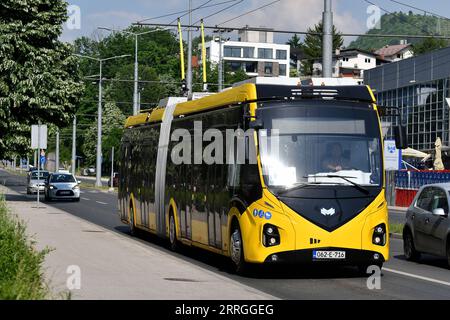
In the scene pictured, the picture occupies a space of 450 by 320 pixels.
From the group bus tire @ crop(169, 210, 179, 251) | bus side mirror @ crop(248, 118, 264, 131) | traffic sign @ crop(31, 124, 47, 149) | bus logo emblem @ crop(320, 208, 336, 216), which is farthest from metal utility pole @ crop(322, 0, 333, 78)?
traffic sign @ crop(31, 124, 47, 149)

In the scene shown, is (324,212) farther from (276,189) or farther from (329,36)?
(329,36)

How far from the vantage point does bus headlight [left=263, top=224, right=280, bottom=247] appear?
16016 millimetres

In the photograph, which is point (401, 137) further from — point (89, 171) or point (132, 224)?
point (89, 171)

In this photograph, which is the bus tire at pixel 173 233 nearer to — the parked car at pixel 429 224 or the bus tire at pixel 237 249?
the parked car at pixel 429 224

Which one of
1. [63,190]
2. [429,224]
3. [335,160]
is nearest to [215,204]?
[335,160]

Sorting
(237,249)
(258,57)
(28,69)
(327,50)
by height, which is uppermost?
(258,57)

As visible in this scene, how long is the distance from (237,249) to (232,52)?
17317 cm

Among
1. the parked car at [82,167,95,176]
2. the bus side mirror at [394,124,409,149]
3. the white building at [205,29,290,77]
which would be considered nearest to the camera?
the bus side mirror at [394,124,409,149]

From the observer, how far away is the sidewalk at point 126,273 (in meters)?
12.6

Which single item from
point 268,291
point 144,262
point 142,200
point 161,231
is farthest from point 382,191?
point 142,200

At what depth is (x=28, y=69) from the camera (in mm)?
48781

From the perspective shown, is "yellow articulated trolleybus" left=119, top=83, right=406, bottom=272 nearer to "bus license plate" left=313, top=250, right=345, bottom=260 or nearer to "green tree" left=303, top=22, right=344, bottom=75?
"bus license plate" left=313, top=250, right=345, bottom=260

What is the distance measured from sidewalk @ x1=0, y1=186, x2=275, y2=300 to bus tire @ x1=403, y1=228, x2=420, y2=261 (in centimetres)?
480
